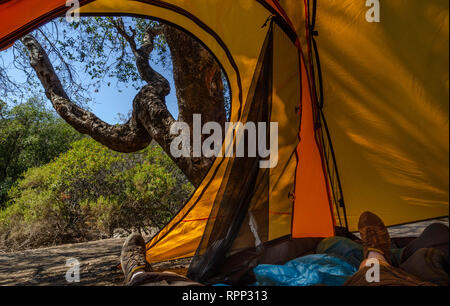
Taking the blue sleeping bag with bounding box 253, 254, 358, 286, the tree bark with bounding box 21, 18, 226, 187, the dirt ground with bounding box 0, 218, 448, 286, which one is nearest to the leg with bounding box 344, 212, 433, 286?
the blue sleeping bag with bounding box 253, 254, 358, 286

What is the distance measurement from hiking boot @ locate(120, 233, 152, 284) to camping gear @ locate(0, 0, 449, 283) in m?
0.24

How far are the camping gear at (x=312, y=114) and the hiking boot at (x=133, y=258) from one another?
0.79 feet

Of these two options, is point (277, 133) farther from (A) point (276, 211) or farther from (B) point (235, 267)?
(B) point (235, 267)

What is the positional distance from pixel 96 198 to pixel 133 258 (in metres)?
4.00

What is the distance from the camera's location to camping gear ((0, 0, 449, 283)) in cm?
96

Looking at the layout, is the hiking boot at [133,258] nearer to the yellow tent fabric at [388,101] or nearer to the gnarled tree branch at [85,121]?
the yellow tent fabric at [388,101]

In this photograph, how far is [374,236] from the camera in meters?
1.11

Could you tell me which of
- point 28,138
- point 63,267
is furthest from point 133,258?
point 28,138

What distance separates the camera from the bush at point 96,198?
178 inches

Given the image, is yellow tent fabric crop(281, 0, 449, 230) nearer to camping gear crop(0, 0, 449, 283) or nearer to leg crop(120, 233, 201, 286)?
camping gear crop(0, 0, 449, 283)

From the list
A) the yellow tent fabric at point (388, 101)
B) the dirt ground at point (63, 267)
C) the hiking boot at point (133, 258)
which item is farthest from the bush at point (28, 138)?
the yellow tent fabric at point (388, 101)

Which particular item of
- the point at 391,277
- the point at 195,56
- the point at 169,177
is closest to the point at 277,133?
the point at 391,277

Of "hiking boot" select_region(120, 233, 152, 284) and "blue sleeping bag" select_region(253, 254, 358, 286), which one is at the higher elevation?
"hiking boot" select_region(120, 233, 152, 284)
